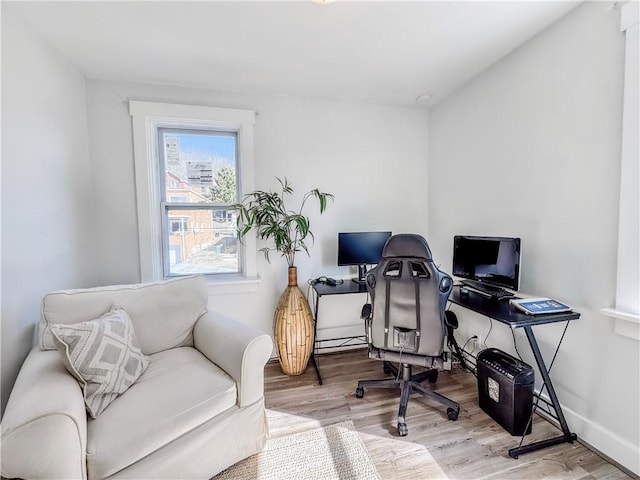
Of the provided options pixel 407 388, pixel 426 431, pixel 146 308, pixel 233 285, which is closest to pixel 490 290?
pixel 407 388

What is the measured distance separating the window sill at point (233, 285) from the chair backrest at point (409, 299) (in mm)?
1200

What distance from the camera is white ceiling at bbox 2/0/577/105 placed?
1.57 m

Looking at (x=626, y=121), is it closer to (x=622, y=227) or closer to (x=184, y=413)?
(x=622, y=227)

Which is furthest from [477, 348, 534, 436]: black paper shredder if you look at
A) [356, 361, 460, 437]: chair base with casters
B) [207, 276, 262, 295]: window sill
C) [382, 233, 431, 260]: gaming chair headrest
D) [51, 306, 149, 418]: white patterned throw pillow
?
[51, 306, 149, 418]: white patterned throw pillow

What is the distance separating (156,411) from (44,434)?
0.37 metres

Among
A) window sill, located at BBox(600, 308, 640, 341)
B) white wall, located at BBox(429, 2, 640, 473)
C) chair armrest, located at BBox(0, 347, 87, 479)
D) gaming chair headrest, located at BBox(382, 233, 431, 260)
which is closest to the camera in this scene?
chair armrest, located at BBox(0, 347, 87, 479)

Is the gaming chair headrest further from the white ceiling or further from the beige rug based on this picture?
the white ceiling

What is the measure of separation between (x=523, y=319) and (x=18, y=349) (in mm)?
2672

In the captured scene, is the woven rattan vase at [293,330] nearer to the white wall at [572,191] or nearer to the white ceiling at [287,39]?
the white wall at [572,191]

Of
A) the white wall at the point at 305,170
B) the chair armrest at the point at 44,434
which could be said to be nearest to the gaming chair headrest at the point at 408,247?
the white wall at the point at 305,170

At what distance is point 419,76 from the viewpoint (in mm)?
2336

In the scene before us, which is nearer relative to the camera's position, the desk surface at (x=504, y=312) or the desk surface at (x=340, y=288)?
the desk surface at (x=504, y=312)

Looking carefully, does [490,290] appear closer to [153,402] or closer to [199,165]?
[153,402]

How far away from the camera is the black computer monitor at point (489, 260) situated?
1930 mm
